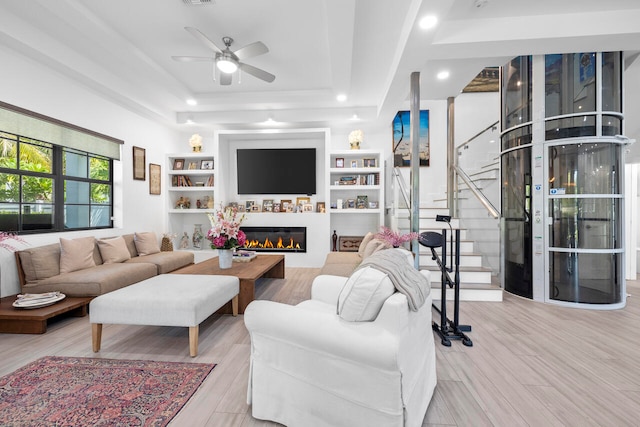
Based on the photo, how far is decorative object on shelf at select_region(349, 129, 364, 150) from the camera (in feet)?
19.6

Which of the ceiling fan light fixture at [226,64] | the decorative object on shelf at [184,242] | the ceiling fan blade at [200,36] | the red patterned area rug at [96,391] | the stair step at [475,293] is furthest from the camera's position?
the decorative object on shelf at [184,242]

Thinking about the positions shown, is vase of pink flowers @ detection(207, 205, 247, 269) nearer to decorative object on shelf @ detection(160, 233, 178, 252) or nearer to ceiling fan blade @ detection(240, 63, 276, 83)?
ceiling fan blade @ detection(240, 63, 276, 83)

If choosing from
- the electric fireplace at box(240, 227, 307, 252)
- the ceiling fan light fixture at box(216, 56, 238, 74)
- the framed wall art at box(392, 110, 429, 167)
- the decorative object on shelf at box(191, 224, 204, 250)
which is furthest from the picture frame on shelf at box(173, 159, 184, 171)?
the framed wall art at box(392, 110, 429, 167)

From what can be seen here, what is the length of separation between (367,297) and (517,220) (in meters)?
3.55

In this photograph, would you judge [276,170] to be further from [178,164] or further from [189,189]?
[178,164]

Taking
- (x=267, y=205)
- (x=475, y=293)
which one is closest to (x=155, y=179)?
(x=267, y=205)

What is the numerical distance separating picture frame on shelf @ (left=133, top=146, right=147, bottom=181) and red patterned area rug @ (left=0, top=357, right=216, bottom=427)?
3.78 metres

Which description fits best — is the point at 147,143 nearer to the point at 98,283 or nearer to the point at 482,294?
the point at 98,283

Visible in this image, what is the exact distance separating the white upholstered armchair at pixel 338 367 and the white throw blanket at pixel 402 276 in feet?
0.20

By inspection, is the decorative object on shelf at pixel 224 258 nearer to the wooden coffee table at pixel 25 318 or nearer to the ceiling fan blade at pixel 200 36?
the wooden coffee table at pixel 25 318

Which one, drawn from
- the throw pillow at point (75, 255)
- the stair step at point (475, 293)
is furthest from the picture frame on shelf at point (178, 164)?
the stair step at point (475, 293)

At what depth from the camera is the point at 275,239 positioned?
6156 mm

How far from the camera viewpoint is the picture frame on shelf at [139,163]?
5.32 m

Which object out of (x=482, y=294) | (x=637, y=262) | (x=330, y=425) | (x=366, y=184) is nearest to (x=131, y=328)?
(x=330, y=425)
